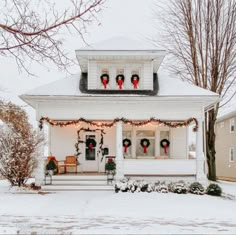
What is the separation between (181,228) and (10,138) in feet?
35.0

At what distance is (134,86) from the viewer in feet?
70.4

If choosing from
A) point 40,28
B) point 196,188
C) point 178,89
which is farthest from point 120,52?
point 40,28

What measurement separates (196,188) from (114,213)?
21.7 ft

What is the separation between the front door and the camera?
2331 centimetres

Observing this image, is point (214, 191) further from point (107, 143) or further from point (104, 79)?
point (104, 79)

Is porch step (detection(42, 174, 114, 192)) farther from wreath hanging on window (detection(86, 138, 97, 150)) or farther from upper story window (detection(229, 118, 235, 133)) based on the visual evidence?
upper story window (detection(229, 118, 235, 133))

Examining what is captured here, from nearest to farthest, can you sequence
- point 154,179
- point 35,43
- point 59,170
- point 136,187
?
1. point 35,43
2. point 136,187
3. point 154,179
4. point 59,170

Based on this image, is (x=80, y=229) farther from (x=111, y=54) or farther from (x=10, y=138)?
(x=111, y=54)

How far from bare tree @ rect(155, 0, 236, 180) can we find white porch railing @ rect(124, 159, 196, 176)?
330 inches

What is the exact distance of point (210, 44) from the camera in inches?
1176

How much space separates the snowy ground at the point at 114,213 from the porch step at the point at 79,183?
109 centimetres

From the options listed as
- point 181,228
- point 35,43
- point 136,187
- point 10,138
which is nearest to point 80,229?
point 181,228

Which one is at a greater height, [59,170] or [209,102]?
[209,102]

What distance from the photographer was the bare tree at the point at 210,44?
1142 inches
